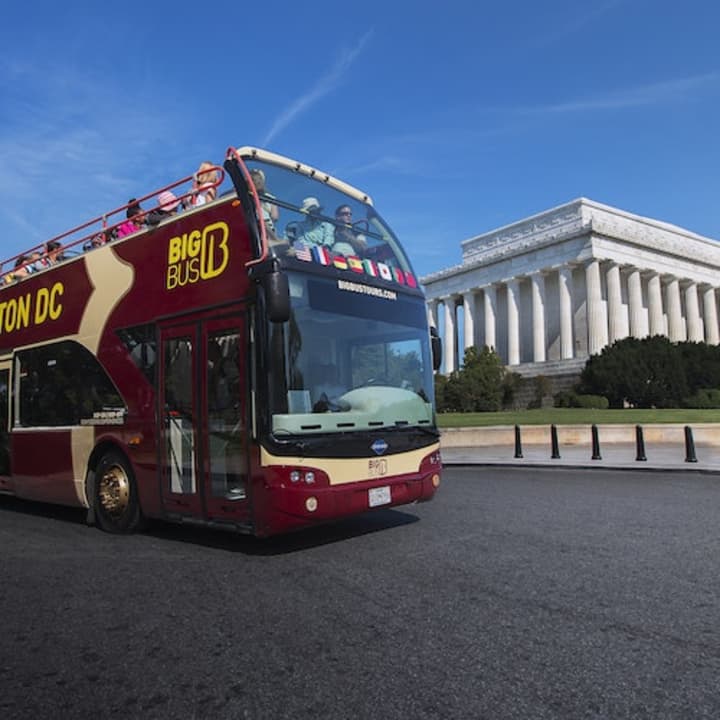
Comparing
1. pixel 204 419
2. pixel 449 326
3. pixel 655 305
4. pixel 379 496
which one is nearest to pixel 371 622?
pixel 379 496

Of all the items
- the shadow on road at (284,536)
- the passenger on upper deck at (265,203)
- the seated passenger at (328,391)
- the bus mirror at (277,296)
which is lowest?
the shadow on road at (284,536)

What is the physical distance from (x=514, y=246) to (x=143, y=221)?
7292 centimetres

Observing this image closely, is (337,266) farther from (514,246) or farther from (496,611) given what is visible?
(514,246)

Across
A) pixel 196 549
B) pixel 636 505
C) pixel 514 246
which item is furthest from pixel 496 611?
pixel 514 246

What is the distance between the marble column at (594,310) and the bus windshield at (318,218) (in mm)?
62069

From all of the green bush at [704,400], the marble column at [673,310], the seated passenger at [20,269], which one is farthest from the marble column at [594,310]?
the seated passenger at [20,269]

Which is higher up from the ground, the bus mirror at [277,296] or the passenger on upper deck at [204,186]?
the passenger on upper deck at [204,186]

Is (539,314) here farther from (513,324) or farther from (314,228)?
(314,228)

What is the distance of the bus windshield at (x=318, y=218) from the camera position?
6.60 m

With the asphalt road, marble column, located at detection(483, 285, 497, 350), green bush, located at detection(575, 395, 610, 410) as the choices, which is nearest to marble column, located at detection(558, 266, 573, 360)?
marble column, located at detection(483, 285, 497, 350)

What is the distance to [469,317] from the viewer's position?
82812 millimetres

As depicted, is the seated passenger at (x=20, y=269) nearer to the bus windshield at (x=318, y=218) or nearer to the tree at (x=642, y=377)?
the bus windshield at (x=318, y=218)

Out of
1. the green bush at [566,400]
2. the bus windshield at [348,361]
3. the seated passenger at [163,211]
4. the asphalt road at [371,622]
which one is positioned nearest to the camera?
the asphalt road at [371,622]

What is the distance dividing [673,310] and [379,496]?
78443mm
